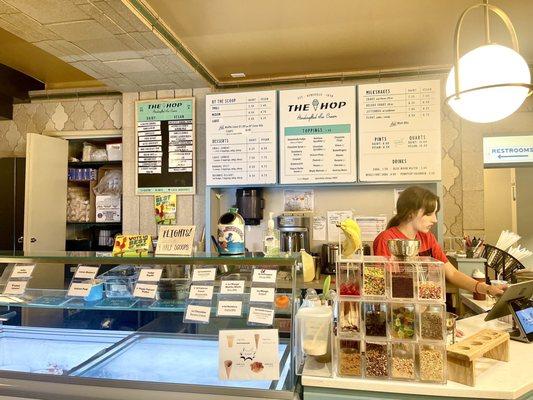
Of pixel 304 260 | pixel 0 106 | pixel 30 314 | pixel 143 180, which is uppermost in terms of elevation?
pixel 0 106

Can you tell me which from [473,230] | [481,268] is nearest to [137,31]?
[481,268]

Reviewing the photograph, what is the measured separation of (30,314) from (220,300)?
1761mm

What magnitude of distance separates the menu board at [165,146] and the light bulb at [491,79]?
8.05 ft

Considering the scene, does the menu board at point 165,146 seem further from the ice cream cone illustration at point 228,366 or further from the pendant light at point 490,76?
the pendant light at point 490,76

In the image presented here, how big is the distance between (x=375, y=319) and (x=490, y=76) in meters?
0.91

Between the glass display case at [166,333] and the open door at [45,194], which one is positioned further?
the open door at [45,194]

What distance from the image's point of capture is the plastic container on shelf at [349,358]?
4.12ft

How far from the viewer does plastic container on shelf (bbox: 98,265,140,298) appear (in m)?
1.58

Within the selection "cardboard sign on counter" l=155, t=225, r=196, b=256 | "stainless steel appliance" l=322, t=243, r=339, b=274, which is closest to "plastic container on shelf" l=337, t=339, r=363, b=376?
"cardboard sign on counter" l=155, t=225, r=196, b=256

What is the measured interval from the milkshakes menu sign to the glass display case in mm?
2957

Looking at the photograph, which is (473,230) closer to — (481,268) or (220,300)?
(481,268)

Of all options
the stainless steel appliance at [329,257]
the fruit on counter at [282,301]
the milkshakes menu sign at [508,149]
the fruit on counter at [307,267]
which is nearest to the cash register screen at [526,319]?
the fruit on counter at [307,267]

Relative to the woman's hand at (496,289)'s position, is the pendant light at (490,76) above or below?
above

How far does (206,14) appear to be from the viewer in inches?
101
